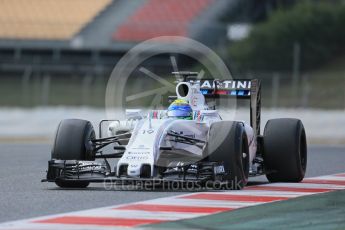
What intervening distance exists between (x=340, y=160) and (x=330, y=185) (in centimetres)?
516

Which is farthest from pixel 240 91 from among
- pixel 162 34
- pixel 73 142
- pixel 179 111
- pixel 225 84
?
pixel 162 34

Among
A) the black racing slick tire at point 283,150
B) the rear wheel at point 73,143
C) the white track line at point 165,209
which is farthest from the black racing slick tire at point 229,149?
the rear wheel at point 73,143

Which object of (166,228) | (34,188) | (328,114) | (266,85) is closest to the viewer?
(166,228)

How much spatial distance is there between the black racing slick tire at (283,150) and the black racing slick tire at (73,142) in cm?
231

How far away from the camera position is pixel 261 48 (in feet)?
119

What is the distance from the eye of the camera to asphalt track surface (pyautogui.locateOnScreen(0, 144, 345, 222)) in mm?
9211

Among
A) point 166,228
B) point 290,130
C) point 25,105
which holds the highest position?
point 25,105

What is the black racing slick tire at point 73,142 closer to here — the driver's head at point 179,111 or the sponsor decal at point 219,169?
the driver's head at point 179,111

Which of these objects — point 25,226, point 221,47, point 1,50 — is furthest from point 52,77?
point 25,226

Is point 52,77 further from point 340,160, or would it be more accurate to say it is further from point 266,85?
point 340,160

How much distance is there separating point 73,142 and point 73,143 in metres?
0.01

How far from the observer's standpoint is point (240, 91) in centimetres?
1323

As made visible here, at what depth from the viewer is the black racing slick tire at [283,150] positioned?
12539 mm

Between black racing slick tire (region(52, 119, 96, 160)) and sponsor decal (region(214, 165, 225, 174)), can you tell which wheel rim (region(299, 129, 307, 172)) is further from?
black racing slick tire (region(52, 119, 96, 160))
